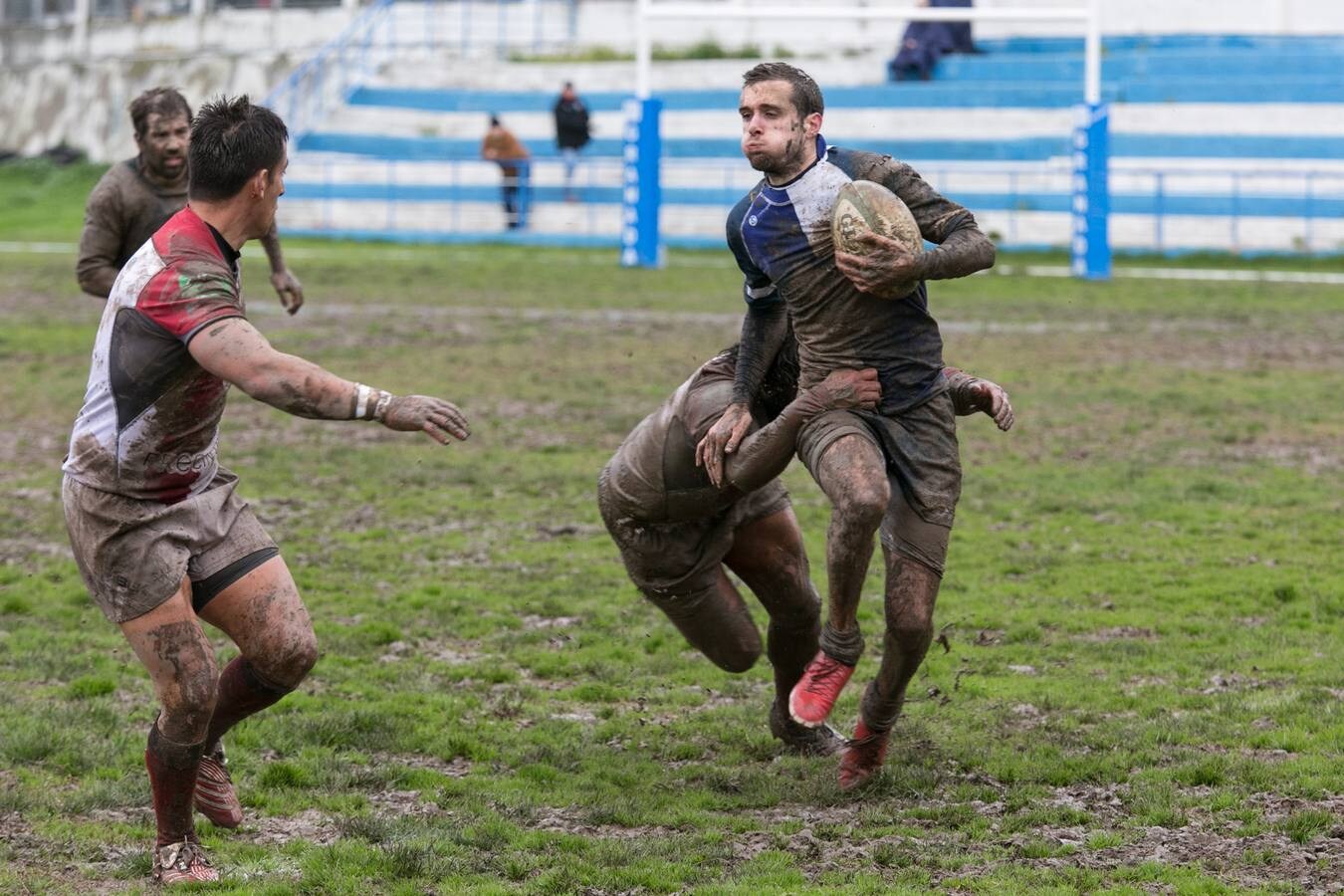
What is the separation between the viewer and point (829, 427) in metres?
5.84

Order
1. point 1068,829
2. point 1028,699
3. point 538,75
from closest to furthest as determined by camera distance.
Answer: point 1068,829 < point 1028,699 < point 538,75

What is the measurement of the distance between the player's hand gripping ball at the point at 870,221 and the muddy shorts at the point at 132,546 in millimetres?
2178

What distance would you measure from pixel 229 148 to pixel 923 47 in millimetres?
29511

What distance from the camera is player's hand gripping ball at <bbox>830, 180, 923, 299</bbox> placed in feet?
18.6

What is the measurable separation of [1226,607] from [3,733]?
5483mm

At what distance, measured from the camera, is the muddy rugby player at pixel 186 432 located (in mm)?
4914

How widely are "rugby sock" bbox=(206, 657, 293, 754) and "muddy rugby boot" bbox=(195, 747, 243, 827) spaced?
0.11 meters

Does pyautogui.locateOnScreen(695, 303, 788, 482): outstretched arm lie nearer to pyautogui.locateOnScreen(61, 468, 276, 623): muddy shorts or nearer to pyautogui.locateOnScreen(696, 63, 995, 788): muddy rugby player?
pyautogui.locateOnScreen(696, 63, 995, 788): muddy rugby player

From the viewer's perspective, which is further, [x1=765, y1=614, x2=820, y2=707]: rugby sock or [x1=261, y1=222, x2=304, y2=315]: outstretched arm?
[x1=261, y1=222, x2=304, y2=315]: outstretched arm

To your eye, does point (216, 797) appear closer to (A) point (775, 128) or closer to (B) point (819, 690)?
(B) point (819, 690)

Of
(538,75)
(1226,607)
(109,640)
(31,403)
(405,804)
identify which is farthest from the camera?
(538,75)

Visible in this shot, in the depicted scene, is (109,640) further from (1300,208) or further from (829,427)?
(1300,208)

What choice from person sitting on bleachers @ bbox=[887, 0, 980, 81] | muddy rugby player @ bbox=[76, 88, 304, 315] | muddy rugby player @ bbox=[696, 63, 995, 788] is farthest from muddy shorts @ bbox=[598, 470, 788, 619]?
person sitting on bleachers @ bbox=[887, 0, 980, 81]

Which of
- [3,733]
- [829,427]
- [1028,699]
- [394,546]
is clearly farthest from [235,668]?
[394,546]
